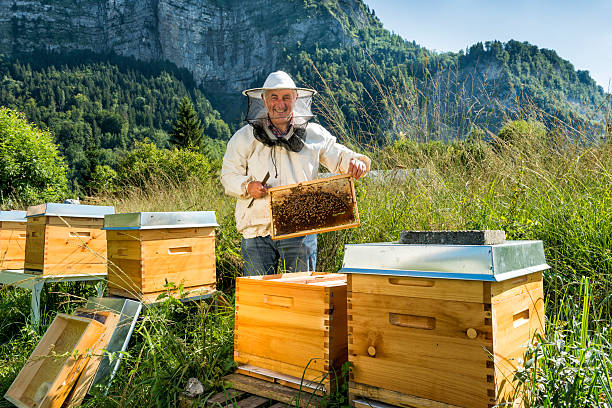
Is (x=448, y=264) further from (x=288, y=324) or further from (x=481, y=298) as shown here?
(x=288, y=324)

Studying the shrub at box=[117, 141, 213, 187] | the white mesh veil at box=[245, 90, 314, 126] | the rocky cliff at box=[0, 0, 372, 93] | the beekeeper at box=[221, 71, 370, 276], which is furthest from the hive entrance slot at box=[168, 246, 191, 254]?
the rocky cliff at box=[0, 0, 372, 93]

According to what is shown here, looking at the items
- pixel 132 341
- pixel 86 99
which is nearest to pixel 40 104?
pixel 86 99

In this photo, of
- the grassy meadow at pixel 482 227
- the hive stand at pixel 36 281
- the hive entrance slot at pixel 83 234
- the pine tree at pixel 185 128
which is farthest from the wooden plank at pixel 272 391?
the pine tree at pixel 185 128

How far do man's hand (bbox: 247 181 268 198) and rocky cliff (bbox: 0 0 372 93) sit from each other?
12082 centimetres

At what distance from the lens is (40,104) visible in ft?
298

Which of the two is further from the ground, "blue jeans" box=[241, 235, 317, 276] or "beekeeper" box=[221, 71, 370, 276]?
"beekeeper" box=[221, 71, 370, 276]

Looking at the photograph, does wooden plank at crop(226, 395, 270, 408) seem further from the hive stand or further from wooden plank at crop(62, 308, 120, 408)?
the hive stand

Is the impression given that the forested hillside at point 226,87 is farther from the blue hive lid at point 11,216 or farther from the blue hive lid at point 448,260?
the blue hive lid at point 11,216

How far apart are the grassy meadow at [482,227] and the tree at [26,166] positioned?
48.1 feet

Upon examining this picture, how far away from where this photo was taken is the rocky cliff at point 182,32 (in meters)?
119

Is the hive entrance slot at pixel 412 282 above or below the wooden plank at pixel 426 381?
above

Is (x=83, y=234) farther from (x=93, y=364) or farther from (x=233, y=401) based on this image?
(x=233, y=401)

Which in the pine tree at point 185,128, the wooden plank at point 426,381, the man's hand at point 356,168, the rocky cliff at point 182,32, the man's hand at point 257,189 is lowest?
the wooden plank at point 426,381

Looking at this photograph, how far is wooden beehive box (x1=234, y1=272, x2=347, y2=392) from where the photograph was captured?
207cm
